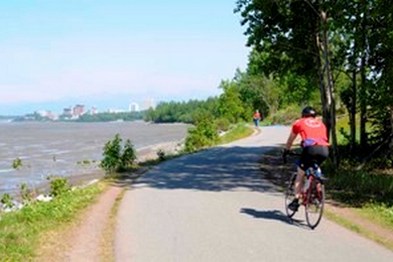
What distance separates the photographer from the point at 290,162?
80.9 ft

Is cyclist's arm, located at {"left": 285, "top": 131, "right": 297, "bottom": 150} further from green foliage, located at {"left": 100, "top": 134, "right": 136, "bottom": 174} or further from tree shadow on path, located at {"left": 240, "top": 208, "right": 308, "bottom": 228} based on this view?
green foliage, located at {"left": 100, "top": 134, "right": 136, "bottom": 174}

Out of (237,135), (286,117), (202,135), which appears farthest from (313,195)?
(286,117)

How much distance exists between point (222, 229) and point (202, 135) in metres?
31.6

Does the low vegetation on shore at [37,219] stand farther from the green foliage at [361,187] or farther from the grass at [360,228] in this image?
the green foliage at [361,187]

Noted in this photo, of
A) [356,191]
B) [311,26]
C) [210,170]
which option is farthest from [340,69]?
[356,191]

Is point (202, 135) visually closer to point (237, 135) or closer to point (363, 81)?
point (237, 135)

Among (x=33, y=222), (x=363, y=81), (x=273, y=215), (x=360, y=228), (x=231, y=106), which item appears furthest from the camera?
(x=231, y=106)

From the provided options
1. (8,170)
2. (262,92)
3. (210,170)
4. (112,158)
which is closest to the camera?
(210,170)

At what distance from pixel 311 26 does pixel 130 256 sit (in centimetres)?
1545

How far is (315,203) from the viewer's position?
10523 millimetres

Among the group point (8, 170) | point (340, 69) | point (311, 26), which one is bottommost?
point (8, 170)

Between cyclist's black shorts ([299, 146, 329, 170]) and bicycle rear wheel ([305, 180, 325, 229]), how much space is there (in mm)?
335

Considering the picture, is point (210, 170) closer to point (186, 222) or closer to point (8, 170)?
point (186, 222)

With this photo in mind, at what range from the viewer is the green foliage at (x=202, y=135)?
41000mm
